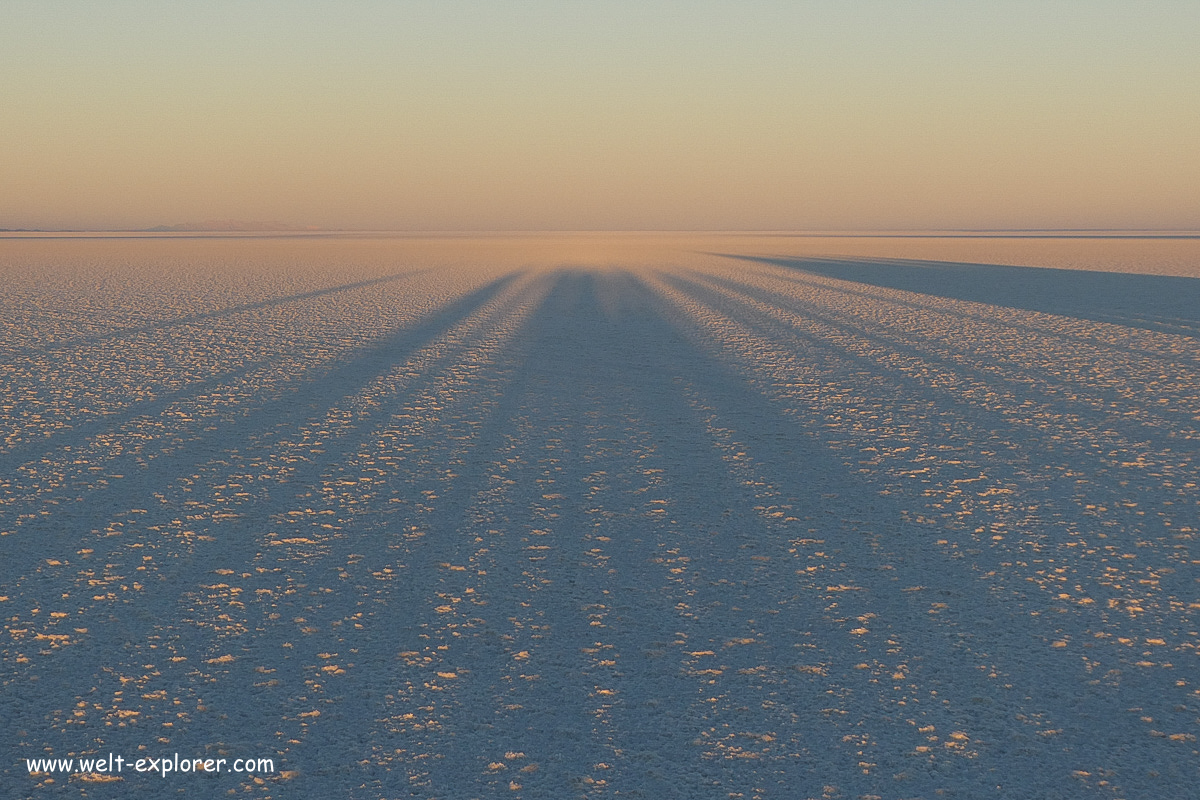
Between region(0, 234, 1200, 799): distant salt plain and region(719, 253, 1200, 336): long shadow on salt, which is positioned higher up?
region(719, 253, 1200, 336): long shadow on salt

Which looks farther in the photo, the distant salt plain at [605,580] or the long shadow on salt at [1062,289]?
the long shadow on salt at [1062,289]

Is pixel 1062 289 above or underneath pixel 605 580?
above

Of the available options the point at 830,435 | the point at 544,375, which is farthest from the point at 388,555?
the point at 544,375

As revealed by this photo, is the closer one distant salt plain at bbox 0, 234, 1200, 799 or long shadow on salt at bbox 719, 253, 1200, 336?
distant salt plain at bbox 0, 234, 1200, 799

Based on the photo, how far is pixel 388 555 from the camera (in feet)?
11.3

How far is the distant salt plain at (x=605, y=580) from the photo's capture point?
7.04ft

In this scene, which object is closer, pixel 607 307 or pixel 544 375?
pixel 544 375

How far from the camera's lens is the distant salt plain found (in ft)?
7.04

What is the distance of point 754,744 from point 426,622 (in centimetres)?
109

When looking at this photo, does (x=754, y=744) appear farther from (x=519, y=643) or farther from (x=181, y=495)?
(x=181, y=495)

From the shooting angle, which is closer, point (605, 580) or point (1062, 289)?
point (605, 580)

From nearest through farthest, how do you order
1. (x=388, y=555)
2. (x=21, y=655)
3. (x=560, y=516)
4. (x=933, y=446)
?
(x=21, y=655) < (x=388, y=555) < (x=560, y=516) < (x=933, y=446)

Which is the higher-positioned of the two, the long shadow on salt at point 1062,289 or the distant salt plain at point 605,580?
the long shadow on salt at point 1062,289

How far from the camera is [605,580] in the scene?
322 centimetres
